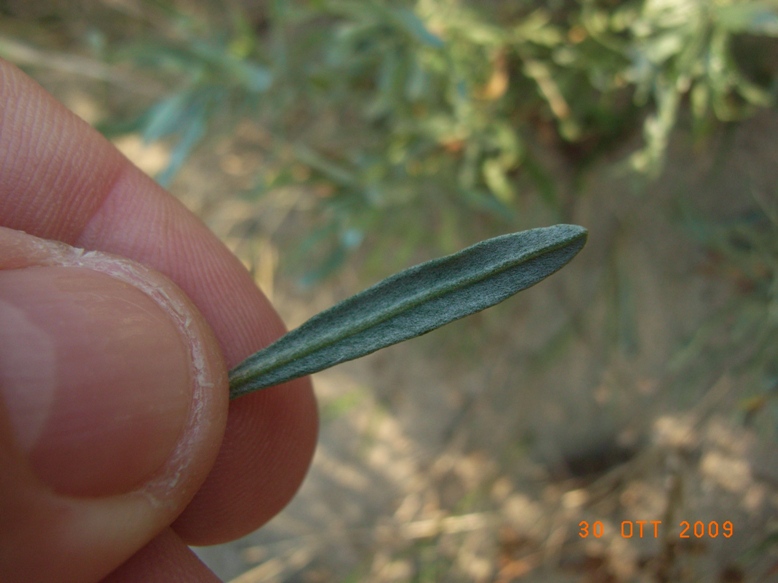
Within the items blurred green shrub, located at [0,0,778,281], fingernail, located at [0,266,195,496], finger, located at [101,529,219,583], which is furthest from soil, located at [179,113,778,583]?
fingernail, located at [0,266,195,496]

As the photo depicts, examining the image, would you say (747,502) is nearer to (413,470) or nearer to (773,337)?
(773,337)

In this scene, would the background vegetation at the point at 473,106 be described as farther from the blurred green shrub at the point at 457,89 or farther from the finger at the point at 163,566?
the finger at the point at 163,566

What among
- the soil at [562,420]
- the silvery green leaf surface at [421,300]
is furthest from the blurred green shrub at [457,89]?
the silvery green leaf surface at [421,300]

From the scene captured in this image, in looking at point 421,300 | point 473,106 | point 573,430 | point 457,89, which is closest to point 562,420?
point 573,430

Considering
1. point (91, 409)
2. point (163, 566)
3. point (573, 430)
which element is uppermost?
point (91, 409)

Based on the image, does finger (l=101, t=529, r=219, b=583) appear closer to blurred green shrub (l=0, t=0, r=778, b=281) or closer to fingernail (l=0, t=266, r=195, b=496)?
fingernail (l=0, t=266, r=195, b=496)

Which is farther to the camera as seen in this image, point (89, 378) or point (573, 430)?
point (573, 430)

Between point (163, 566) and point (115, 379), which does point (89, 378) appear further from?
point (163, 566)
